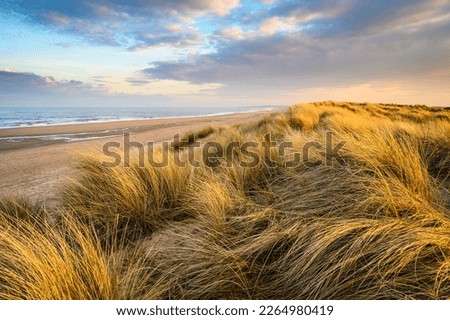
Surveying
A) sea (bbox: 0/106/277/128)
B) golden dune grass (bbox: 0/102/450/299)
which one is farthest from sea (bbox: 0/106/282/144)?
golden dune grass (bbox: 0/102/450/299)

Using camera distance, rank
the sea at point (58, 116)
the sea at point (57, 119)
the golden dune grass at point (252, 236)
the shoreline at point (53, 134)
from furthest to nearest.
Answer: the sea at point (58, 116)
the sea at point (57, 119)
the shoreline at point (53, 134)
the golden dune grass at point (252, 236)

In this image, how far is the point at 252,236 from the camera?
1729mm

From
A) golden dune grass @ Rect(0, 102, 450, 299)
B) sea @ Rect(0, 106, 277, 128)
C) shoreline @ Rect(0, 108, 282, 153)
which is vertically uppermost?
sea @ Rect(0, 106, 277, 128)

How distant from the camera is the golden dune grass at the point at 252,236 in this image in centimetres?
134

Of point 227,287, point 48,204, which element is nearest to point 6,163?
point 48,204

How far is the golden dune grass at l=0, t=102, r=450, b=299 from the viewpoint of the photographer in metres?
1.34

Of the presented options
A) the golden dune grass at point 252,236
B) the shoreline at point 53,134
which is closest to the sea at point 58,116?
the shoreline at point 53,134

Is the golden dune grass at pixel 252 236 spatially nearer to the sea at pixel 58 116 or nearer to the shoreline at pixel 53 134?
the shoreline at pixel 53 134

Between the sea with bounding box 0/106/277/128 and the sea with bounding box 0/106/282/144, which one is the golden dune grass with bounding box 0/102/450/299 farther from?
the sea with bounding box 0/106/277/128

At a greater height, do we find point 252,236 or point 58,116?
point 58,116

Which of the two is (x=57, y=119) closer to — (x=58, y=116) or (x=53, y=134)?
(x=58, y=116)

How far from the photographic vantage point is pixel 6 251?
5.34ft

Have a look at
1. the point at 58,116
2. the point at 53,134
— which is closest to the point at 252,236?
the point at 53,134

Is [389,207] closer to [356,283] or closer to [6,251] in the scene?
[356,283]
